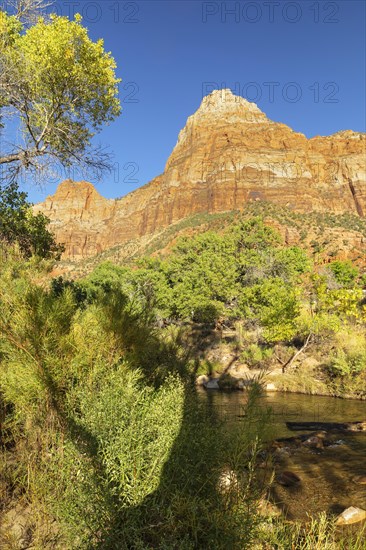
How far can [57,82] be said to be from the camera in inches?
305

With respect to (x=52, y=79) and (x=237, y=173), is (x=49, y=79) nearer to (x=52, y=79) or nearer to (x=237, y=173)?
(x=52, y=79)

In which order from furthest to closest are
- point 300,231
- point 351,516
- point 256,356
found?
point 300,231 → point 256,356 → point 351,516

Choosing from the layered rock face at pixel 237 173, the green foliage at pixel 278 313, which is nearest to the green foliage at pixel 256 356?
the green foliage at pixel 278 313

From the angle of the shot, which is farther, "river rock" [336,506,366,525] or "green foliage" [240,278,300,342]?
"green foliage" [240,278,300,342]

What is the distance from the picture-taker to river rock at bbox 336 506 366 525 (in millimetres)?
5398

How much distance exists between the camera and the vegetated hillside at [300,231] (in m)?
70.5

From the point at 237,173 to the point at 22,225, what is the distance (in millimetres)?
118860

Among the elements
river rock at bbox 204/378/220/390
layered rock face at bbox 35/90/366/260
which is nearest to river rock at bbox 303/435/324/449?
river rock at bbox 204/378/220/390

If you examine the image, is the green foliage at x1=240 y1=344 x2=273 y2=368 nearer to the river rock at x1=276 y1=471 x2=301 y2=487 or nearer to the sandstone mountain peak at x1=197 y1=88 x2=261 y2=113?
the river rock at x1=276 y1=471 x2=301 y2=487

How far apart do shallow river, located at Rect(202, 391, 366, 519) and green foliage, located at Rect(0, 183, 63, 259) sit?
792cm

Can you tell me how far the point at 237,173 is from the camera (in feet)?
400

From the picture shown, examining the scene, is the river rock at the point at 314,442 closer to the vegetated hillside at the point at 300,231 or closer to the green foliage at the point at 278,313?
the green foliage at the point at 278,313

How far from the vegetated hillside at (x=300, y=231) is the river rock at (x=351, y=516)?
53.1 metres

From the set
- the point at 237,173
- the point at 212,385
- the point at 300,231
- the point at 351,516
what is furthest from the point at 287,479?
the point at 237,173
